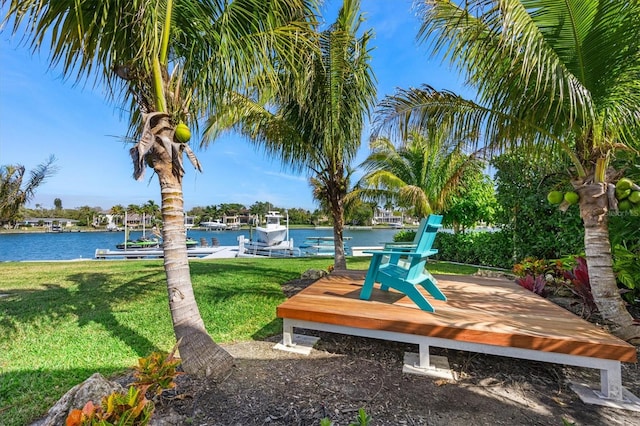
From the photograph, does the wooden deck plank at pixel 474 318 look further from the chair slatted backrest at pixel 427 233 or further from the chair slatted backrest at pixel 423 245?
the chair slatted backrest at pixel 427 233

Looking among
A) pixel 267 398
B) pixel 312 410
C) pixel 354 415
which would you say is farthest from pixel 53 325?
pixel 354 415

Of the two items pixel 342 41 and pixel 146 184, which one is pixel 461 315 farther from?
pixel 342 41

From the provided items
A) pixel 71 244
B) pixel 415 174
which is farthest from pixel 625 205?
pixel 71 244

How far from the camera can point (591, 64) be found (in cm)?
285

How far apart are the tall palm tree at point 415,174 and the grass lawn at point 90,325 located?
169 inches

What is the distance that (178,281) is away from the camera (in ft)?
8.01

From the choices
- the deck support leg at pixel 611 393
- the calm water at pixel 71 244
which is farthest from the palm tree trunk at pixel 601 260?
the calm water at pixel 71 244

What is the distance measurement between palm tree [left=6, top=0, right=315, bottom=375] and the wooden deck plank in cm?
102

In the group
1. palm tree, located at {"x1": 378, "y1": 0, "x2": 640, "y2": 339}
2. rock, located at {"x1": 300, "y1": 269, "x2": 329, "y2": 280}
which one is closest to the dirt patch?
palm tree, located at {"x1": 378, "y1": 0, "x2": 640, "y2": 339}

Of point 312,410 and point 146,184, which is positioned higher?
point 146,184

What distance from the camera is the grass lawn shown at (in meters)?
2.39

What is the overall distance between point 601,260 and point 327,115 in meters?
4.43

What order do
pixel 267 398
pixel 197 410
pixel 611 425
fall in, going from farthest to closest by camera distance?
pixel 267 398 → pixel 197 410 → pixel 611 425

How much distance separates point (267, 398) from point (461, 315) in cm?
190
